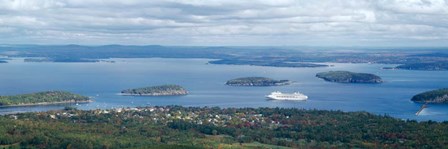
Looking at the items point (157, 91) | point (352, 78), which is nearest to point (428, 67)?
point (352, 78)

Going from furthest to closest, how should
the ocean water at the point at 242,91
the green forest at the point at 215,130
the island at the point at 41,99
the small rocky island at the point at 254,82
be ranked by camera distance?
the small rocky island at the point at 254,82 → the ocean water at the point at 242,91 → the island at the point at 41,99 → the green forest at the point at 215,130

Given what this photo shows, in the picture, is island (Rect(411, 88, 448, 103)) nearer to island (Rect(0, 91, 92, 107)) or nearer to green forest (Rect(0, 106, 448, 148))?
green forest (Rect(0, 106, 448, 148))

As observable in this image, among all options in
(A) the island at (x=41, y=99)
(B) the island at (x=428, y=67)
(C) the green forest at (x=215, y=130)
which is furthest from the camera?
(B) the island at (x=428, y=67)

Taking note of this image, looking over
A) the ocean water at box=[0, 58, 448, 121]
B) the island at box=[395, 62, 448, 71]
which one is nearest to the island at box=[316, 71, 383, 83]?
the ocean water at box=[0, 58, 448, 121]

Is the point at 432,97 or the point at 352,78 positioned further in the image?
the point at 352,78

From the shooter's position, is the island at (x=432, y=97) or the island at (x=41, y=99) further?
the island at (x=432, y=97)

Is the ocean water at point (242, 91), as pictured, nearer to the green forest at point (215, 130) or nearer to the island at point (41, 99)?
the island at point (41, 99)

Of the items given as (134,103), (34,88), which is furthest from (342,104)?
(34,88)

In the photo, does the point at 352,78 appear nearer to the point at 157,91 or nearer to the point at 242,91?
the point at 242,91

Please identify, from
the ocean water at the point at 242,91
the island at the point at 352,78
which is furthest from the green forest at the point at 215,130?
the island at the point at 352,78
